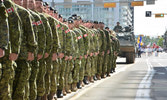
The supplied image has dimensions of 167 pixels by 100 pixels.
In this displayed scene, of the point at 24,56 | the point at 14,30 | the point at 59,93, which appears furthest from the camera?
the point at 59,93

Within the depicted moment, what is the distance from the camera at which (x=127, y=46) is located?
37.8 m

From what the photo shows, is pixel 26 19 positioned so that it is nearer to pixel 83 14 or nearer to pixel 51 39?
pixel 51 39

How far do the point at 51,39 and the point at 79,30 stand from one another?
4263 mm

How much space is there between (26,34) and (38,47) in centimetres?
85

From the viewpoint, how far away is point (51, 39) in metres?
9.16

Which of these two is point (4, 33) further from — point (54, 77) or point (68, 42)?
point (68, 42)

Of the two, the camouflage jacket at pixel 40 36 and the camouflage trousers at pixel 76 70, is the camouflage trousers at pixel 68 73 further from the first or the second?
the camouflage jacket at pixel 40 36

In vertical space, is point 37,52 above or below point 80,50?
above

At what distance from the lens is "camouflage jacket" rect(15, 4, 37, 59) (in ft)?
25.0

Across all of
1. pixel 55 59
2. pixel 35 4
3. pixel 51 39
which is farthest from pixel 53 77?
pixel 35 4

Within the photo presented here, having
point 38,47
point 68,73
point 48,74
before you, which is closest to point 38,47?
point 38,47

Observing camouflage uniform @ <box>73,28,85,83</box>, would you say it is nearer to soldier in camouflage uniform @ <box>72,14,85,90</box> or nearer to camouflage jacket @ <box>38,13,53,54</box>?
soldier in camouflage uniform @ <box>72,14,85,90</box>

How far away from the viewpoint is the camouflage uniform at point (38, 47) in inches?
323

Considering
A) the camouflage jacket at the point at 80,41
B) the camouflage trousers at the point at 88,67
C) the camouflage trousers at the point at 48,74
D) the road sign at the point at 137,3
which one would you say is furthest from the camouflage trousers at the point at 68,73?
the road sign at the point at 137,3
